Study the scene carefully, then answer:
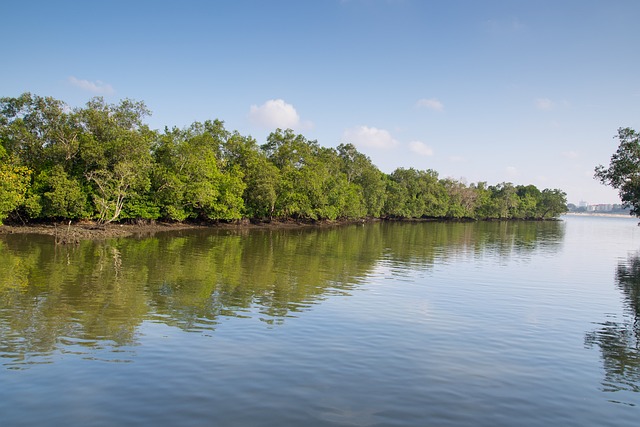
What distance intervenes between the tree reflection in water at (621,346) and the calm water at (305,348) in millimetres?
80

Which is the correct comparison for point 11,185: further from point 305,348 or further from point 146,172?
point 305,348

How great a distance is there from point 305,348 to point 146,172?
4670 centimetres

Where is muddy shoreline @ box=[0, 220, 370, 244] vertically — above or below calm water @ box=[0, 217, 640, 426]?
above

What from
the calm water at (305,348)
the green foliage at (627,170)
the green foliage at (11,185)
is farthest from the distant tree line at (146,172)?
the green foliage at (627,170)

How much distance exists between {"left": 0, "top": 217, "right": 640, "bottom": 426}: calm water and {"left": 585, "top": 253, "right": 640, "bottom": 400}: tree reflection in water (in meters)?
0.08

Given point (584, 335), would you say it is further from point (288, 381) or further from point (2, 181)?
point (2, 181)

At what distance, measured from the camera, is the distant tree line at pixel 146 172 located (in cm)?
4509

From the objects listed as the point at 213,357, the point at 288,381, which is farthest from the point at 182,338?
the point at 288,381

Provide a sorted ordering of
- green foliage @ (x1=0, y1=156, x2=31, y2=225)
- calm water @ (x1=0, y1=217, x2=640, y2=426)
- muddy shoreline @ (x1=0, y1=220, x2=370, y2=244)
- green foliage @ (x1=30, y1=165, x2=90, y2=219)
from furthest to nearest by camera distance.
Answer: green foliage @ (x1=30, y1=165, x2=90, y2=219) < muddy shoreline @ (x1=0, y1=220, x2=370, y2=244) < green foliage @ (x1=0, y1=156, x2=31, y2=225) < calm water @ (x1=0, y1=217, x2=640, y2=426)

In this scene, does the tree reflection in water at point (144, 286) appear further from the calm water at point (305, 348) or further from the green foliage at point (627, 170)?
the green foliage at point (627, 170)

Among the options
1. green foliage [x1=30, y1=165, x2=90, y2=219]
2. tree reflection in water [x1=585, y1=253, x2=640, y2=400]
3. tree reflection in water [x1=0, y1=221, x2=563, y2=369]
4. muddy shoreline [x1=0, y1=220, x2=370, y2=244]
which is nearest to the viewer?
tree reflection in water [x1=585, y1=253, x2=640, y2=400]

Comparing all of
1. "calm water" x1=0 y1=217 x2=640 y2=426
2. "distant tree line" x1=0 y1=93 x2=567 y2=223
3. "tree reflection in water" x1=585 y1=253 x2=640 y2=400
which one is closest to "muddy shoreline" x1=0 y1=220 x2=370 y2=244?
"distant tree line" x1=0 y1=93 x2=567 y2=223

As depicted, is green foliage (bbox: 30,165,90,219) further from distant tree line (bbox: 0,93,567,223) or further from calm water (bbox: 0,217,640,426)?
calm water (bbox: 0,217,640,426)

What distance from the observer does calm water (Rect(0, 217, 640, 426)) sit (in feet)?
30.2
